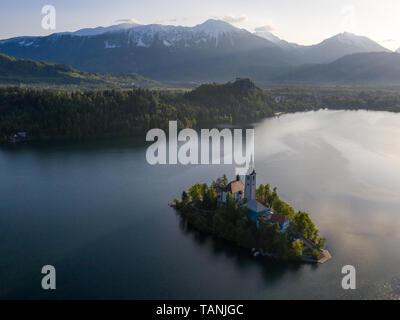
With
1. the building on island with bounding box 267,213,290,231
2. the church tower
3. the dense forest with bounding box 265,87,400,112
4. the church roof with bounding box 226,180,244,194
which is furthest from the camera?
the dense forest with bounding box 265,87,400,112

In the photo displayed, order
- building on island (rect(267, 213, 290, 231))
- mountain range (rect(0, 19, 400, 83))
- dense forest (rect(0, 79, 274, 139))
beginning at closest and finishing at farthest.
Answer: building on island (rect(267, 213, 290, 231)) → dense forest (rect(0, 79, 274, 139)) → mountain range (rect(0, 19, 400, 83))

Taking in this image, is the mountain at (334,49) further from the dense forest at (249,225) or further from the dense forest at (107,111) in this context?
the dense forest at (249,225)

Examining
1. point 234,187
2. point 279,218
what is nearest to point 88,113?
point 234,187

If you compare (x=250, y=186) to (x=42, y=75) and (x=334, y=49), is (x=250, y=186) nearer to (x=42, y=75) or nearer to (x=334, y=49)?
(x=42, y=75)

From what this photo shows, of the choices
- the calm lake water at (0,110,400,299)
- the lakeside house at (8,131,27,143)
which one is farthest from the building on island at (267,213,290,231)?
the lakeside house at (8,131,27,143)

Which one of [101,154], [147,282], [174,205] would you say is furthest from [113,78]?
[147,282]

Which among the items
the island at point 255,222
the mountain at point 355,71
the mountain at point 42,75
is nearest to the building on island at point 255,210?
the island at point 255,222

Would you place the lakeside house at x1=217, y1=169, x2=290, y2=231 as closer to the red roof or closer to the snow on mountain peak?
the red roof
